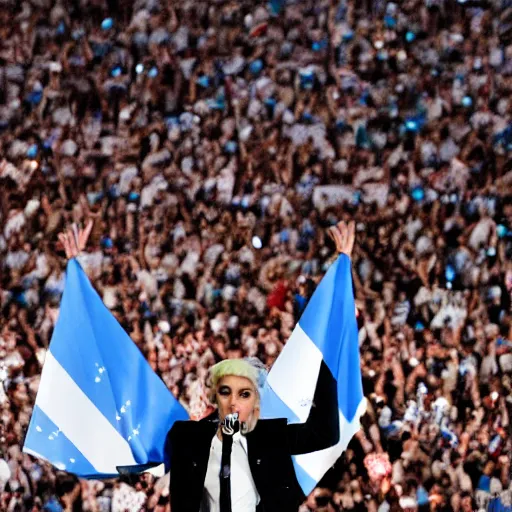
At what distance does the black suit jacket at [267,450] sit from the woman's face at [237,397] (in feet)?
0.14

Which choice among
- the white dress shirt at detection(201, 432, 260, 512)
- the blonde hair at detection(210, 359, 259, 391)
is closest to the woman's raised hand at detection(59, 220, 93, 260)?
the blonde hair at detection(210, 359, 259, 391)

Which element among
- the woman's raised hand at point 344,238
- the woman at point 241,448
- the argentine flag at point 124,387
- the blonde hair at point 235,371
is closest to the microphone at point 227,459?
the woman at point 241,448

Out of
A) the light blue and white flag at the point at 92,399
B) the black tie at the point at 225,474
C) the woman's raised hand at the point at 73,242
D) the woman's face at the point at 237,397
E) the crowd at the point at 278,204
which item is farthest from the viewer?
the crowd at the point at 278,204

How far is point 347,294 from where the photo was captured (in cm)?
249

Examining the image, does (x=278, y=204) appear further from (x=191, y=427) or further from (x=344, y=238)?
(x=191, y=427)

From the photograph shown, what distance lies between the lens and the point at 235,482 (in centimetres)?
211

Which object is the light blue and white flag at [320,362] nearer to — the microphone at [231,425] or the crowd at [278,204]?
the crowd at [278,204]

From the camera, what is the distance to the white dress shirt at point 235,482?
210cm

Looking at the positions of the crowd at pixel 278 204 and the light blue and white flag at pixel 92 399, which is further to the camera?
the crowd at pixel 278 204

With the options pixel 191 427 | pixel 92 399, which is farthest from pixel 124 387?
pixel 191 427

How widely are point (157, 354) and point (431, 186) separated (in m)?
0.97

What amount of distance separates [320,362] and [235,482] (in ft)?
1.54

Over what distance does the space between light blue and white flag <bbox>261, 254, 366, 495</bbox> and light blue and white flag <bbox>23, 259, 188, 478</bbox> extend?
0.29 metres

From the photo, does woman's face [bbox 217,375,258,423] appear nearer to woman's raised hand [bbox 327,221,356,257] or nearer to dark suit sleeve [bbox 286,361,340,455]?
dark suit sleeve [bbox 286,361,340,455]
